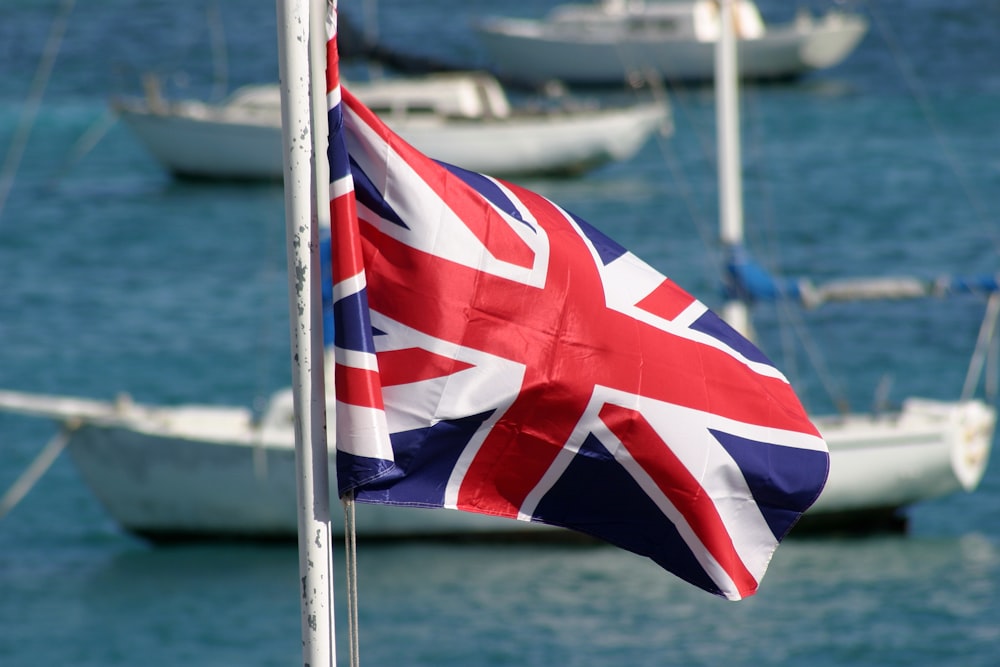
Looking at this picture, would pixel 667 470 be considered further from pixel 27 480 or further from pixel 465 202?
pixel 27 480

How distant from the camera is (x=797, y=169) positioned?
132ft

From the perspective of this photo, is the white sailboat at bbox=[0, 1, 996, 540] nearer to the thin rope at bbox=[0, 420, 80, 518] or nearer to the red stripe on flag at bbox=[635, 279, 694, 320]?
the thin rope at bbox=[0, 420, 80, 518]

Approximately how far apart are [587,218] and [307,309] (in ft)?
96.5

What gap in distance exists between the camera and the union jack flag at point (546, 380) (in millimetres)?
6457

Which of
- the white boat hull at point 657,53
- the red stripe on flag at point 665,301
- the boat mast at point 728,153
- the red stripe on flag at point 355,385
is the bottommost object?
the white boat hull at point 657,53

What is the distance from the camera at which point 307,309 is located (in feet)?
20.0

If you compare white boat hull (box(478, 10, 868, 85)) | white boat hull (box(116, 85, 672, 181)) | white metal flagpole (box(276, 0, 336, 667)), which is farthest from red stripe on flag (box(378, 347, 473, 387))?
white boat hull (box(478, 10, 868, 85))

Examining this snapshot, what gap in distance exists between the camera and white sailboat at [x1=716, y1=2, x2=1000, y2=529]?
696 inches

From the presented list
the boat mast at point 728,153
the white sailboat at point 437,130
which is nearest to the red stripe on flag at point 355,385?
the boat mast at point 728,153

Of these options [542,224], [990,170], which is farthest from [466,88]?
[542,224]

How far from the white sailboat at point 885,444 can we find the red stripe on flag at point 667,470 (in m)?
10.4

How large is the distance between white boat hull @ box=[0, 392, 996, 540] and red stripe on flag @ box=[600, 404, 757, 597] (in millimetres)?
10754

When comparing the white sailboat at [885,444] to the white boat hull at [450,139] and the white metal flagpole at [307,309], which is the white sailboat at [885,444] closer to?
the white metal flagpole at [307,309]

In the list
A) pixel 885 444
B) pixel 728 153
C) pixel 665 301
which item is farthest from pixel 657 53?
pixel 665 301
